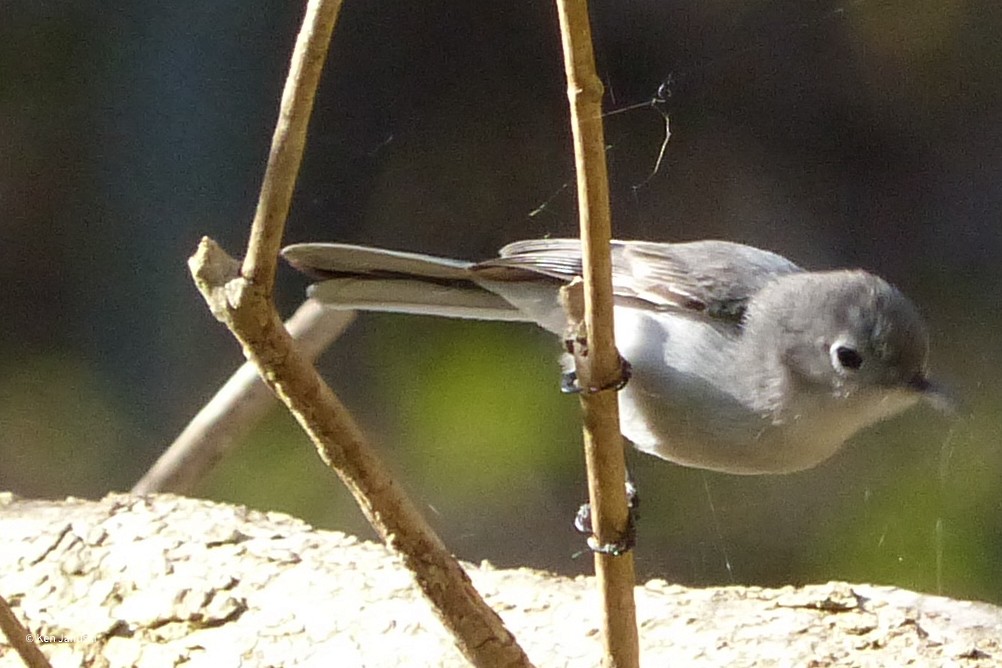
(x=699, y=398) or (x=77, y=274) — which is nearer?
(x=699, y=398)

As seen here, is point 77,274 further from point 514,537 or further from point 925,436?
point 925,436

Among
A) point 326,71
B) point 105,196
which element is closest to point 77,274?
point 105,196

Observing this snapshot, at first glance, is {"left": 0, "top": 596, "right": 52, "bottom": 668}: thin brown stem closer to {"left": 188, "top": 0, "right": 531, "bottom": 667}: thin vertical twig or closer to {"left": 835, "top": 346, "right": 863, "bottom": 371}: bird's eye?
{"left": 188, "top": 0, "right": 531, "bottom": 667}: thin vertical twig

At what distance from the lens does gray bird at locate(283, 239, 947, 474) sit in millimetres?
1190

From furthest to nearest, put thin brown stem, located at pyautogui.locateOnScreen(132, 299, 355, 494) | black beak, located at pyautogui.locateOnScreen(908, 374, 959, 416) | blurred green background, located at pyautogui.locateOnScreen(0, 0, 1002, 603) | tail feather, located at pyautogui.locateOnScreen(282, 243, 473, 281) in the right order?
thin brown stem, located at pyautogui.locateOnScreen(132, 299, 355, 494) → blurred green background, located at pyautogui.locateOnScreen(0, 0, 1002, 603) → tail feather, located at pyautogui.locateOnScreen(282, 243, 473, 281) → black beak, located at pyautogui.locateOnScreen(908, 374, 959, 416)

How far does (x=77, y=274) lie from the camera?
7.16ft

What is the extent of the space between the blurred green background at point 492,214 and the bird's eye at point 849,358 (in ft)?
1.19

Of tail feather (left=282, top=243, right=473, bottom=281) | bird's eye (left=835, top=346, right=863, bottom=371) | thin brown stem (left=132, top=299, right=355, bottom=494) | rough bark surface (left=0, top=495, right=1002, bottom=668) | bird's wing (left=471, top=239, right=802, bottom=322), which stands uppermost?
tail feather (left=282, top=243, right=473, bottom=281)

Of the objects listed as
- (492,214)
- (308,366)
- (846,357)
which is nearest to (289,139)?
(308,366)

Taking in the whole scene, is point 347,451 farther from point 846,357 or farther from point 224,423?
point 224,423

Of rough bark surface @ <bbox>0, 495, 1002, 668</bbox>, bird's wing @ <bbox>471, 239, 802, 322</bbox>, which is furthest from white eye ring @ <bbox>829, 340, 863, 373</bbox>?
rough bark surface @ <bbox>0, 495, 1002, 668</bbox>

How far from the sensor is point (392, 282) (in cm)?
134

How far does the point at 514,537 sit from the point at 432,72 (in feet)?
2.81

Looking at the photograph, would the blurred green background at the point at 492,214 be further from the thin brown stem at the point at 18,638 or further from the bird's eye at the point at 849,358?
the thin brown stem at the point at 18,638
